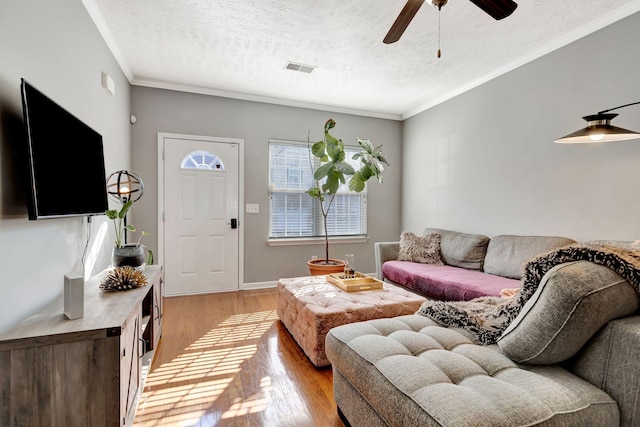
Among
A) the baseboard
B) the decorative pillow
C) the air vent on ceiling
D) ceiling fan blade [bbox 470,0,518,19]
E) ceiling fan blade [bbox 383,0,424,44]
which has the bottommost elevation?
the baseboard

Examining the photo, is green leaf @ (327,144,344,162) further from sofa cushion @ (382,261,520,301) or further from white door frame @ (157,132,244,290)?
sofa cushion @ (382,261,520,301)

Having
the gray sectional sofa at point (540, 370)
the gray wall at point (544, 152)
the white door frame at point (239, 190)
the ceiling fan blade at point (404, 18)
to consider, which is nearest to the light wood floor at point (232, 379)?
the gray sectional sofa at point (540, 370)

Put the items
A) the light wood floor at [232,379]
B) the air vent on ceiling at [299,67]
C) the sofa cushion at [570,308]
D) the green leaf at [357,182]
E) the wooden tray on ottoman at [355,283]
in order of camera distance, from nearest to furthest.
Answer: the sofa cushion at [570,308] → the light wood floor at [232,379] → the wooden tray on ottoman at [355,283] → the air vent on ceiling at [299,67] → the green leaf at [357,182]

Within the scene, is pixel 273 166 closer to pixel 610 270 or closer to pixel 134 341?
pixel 134 341

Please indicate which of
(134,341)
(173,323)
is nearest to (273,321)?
(173,323)

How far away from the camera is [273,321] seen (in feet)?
10.2

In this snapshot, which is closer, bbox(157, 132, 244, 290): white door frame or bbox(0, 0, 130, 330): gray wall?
bbox(0, 0, 130, 330): gray wall

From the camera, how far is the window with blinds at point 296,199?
4.46 metres

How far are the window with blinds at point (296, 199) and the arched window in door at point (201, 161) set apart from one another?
0.73 meters

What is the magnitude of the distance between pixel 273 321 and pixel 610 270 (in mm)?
2646

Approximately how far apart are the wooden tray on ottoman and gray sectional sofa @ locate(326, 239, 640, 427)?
4.19ft

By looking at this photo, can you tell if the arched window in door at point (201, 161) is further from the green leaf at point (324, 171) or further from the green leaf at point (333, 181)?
the green leaf at point (333, 181)

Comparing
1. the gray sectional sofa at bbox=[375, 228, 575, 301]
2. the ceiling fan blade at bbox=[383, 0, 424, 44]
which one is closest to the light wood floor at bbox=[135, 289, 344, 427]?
the gray sectional sofa at bbox=[375, 228, 575, 301]

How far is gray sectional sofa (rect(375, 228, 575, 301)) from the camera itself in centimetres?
279
